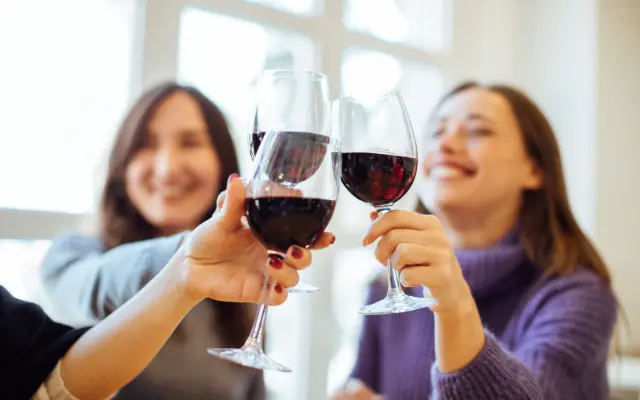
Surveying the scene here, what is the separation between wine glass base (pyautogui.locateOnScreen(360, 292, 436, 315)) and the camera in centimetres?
75

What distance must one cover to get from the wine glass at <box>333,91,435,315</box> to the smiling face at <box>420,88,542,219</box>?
63 cm

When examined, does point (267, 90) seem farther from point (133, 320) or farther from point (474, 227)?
point (474, 227)

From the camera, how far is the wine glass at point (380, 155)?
762 millimetres

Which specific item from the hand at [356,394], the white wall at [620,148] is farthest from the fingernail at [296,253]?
the white wall at [620,148]

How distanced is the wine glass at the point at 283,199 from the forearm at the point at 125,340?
0.13 metres

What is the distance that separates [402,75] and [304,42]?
2.01 ft

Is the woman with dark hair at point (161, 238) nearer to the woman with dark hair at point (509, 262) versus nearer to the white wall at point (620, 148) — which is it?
the woman with dark hair at point (509, 262)

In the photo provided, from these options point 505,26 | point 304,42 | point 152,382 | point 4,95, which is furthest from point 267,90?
point 505,26

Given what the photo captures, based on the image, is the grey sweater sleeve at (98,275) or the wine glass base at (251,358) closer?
the wine glass base at (251,358)

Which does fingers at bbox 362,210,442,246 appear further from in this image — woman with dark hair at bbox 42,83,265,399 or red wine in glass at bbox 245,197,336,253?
woman with dark hair at bbox 42,83,265,399

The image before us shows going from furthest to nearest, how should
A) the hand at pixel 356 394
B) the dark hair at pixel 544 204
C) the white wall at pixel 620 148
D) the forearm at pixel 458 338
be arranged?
the white wall at pixel 620 148 → the dark hair at pixel 544 204 → the hand at pixel 356 394 → the forearm at pixel 458 338

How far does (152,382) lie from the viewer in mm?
1146

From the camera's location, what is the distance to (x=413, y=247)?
2.52 feet

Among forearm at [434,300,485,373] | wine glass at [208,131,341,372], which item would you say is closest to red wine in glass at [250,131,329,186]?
wine glass at [208,131,341,372]
